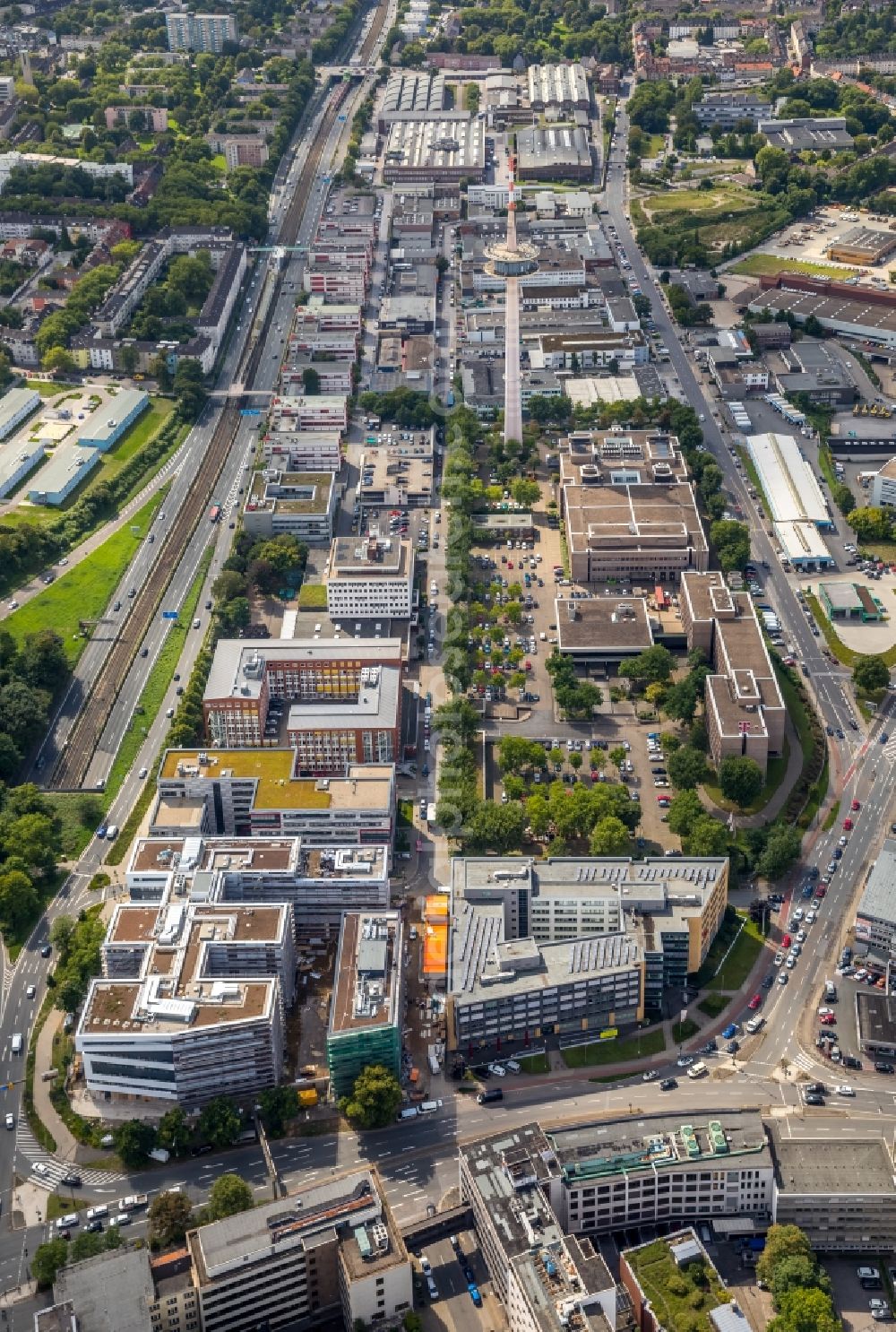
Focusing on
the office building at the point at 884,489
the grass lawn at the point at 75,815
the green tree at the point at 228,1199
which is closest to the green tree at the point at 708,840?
the green tree at the point at 228,1199

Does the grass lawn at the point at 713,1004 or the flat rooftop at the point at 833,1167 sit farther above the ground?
the flat rooftop at the point at 833,1167

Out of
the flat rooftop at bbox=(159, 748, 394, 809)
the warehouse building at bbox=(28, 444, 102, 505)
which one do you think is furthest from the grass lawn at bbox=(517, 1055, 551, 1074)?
the warehouse building at bbox=(28, 444, 102, 505)

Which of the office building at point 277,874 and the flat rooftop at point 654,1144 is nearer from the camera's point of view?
the flat rooftop at point 654,1144

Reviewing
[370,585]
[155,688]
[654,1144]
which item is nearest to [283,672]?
[155,688]

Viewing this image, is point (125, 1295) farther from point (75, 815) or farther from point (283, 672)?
point (283, 672)

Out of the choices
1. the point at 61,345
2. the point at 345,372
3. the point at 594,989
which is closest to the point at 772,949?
the point at 594,989

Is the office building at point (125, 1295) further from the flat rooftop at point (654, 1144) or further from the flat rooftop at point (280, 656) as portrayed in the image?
the flat rooftop at point (280, 656)

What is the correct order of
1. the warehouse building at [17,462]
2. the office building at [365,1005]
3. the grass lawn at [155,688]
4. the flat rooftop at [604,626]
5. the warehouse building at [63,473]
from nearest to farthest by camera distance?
the office building at [365,1005] → the grass lawn at [155,688] → the flat rooftop at [604,626] → the warehouse building at [63,473] → the warehouse building at [17,462]

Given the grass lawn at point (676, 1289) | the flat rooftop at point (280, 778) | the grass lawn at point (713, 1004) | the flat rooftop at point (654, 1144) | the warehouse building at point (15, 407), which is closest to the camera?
the grass lawn at point (676, 1289)
